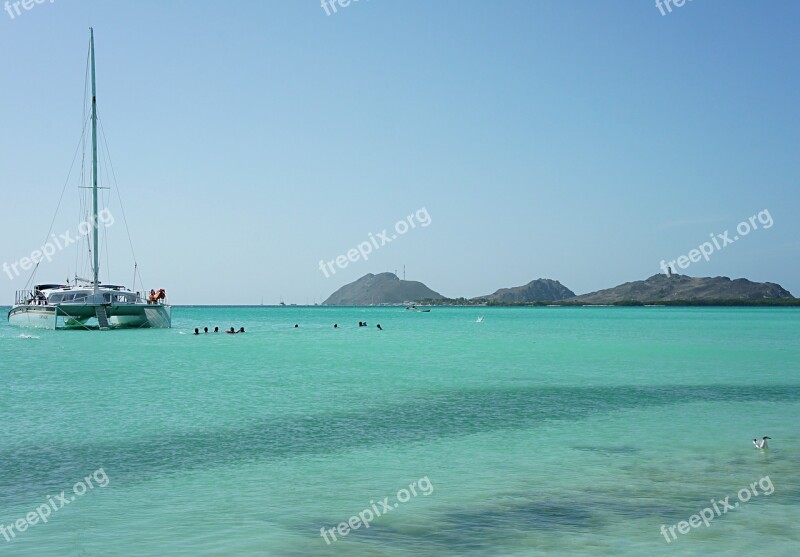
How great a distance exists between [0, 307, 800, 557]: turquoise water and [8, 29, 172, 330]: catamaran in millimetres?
35729

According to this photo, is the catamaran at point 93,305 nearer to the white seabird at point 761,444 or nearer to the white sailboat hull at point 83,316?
the white sailboat hull at point 83,316

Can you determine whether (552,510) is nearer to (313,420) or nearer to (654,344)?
(313,420)

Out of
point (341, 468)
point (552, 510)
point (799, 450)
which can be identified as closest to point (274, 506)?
point (341, 468)

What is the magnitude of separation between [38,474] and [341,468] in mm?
5370

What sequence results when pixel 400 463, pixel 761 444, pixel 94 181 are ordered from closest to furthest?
pixel 400 463 → pixel 761 444 → pixel 94 181

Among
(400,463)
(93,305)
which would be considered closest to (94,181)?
(93,305)

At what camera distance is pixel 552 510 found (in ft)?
33.7

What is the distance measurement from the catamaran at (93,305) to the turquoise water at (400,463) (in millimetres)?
35729

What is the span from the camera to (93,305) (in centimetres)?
6322

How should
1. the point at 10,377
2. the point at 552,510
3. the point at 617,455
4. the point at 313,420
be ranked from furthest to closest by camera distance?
the point at 10,377, the point at 313,420, the point at 617,455, the point at 552,510

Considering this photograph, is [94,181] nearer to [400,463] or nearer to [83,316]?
[83,316]

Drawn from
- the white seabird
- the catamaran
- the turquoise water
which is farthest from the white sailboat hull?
the white seabird

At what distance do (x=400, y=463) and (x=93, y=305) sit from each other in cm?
5652

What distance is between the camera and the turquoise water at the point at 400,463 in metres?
9.24
